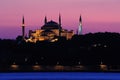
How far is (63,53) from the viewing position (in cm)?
8969

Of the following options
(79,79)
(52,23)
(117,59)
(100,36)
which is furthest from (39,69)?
(52,23)

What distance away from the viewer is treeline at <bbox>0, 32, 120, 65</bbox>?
84812mm

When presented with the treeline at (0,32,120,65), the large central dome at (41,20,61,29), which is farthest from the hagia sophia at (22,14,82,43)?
the treeline at (0,32,120,65)

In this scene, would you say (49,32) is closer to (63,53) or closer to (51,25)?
(51,25)

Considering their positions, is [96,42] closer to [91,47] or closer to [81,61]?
[91,47]

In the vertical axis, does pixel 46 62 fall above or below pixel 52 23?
below

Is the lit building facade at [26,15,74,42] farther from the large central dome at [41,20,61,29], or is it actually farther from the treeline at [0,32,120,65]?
the treeline at [0,32,120,65]

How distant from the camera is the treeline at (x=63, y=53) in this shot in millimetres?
84812

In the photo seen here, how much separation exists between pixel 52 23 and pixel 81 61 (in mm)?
51613

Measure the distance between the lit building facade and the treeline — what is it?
90.0 ft

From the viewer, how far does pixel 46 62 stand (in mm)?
84562

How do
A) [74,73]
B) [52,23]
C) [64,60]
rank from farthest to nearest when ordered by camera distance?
[52,23]
[64,60]
[74,73]

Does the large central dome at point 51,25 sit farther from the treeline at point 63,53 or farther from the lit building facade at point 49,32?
the treeline at point 63,53

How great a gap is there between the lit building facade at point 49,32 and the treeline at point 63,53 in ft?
90.0
